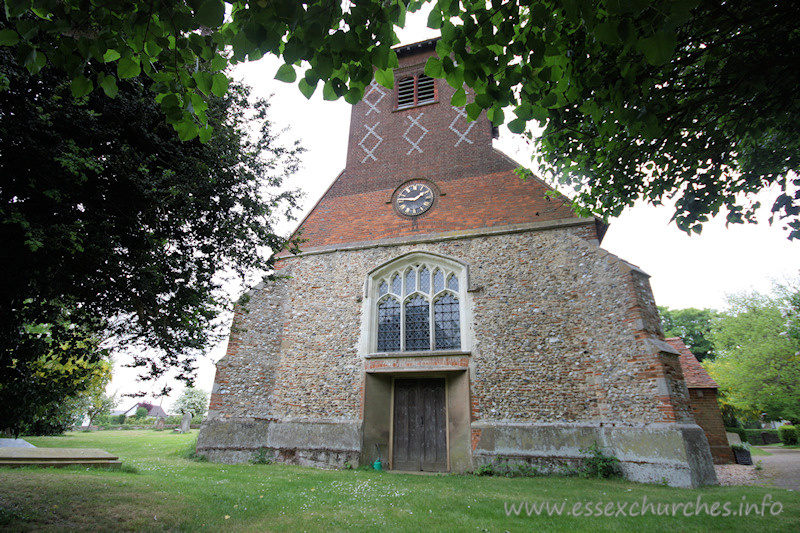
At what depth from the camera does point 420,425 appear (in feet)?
34.8

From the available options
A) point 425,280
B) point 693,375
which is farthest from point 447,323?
point 693,375

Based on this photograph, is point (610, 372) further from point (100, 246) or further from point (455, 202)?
point (100, 246)

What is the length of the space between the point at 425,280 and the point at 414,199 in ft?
9.44

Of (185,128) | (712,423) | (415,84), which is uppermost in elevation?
(415,84)

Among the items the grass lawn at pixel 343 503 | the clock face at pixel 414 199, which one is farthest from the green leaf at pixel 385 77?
the clock face at pixel 414 199

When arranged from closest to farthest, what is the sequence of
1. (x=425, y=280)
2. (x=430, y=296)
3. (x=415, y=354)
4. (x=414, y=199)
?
(x=415, y=354)
(x=430, y=296)
(x=425, y=280)
(x=414, y=199)

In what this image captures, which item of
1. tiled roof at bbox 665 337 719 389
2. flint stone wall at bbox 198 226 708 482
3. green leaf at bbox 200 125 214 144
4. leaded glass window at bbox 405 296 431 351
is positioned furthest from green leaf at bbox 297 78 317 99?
tiled roof at bbox 665 337 719 389

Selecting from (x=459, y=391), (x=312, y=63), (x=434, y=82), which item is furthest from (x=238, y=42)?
(x=434, y=82)

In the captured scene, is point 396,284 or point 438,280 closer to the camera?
point 438,280

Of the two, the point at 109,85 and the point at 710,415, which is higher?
the point at 109,85

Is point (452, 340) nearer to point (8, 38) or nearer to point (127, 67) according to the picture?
point (127, 67)

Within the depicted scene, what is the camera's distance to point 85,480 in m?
6.44

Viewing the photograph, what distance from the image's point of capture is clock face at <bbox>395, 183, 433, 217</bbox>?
12.5 metres

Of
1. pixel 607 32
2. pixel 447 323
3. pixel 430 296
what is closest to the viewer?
pixel 607 32
